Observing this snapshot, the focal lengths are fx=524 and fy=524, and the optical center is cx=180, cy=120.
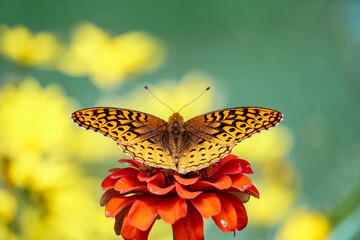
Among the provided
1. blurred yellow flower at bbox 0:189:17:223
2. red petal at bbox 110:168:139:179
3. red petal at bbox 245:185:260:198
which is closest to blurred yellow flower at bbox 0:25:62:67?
blurred yellow flower at bbox 0:189:17:223

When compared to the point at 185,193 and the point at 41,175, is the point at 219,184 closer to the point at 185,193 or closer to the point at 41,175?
the point at 185,193

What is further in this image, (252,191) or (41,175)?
(41,175)

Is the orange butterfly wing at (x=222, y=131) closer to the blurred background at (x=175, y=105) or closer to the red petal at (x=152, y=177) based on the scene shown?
the red petal at (x=152, y=177)

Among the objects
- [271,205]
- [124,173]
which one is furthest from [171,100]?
[124,173]

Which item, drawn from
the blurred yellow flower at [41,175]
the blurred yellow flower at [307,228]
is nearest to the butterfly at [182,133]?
the blurred yellow flower at [41,175]

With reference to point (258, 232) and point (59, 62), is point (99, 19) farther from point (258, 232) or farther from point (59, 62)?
point (258, 232)

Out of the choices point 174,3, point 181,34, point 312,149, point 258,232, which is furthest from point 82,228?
point 174,3
